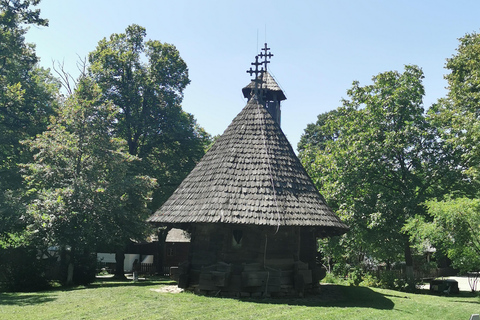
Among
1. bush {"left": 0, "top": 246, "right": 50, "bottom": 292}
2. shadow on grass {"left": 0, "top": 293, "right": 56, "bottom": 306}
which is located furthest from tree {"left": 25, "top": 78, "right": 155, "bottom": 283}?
shadow on grass {"left": 0, "top": 293, "right": 56, "bottom": 306}

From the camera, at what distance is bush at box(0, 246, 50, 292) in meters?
16.0

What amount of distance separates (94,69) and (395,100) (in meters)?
20.3

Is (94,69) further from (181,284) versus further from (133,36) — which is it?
(181,284)

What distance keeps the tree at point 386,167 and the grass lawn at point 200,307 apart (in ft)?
25.0

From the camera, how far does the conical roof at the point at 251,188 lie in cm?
1236

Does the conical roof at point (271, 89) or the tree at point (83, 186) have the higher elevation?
the conical roof at point (271, 89)

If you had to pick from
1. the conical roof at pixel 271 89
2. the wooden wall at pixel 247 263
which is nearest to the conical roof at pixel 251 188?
the wooden wall at pixel 247 263

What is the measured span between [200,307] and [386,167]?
15047 mm

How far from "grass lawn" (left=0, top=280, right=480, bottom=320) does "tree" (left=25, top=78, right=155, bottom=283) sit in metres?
3.87

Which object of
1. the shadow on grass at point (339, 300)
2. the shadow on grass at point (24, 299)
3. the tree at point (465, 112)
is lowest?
the shadow on grass at point (339, 300)

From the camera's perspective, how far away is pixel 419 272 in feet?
96.5

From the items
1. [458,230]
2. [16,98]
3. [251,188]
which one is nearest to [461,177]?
[458,230]

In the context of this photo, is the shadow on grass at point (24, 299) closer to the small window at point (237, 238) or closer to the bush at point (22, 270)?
the bush at point (22, 270)

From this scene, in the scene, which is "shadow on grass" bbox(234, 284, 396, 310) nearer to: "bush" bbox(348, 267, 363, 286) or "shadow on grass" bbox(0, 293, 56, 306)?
"shadow on grass" bbox(0, 293, 56, 306)
